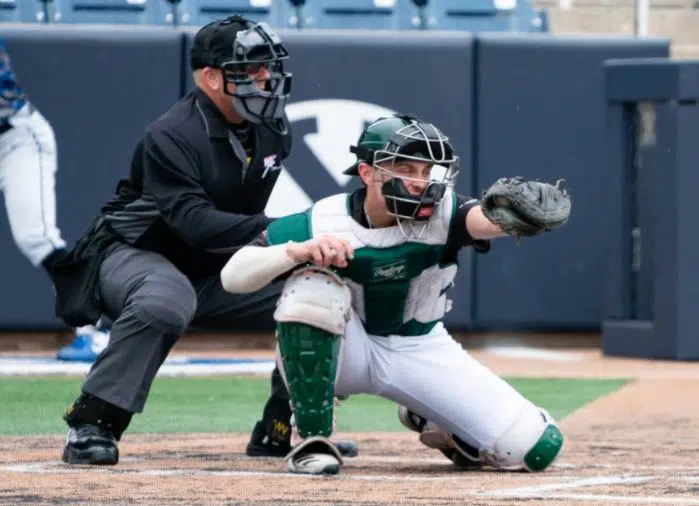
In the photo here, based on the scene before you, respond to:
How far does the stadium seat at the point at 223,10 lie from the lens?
10078 mm

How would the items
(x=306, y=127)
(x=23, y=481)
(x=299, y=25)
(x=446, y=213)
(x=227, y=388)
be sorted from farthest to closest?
(x=299, y=25) < (x=306, y=127) < (x=227, y=388) < (x=446, y=213) < (x=23, y=481)

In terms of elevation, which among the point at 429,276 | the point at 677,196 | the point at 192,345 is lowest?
the point at 192,345

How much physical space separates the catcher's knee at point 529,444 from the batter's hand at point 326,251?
73 centimetres

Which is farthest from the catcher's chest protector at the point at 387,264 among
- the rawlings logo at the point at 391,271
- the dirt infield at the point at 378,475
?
the dirt infield at the point at 378,475

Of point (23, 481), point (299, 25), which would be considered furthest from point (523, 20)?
point (23, 481)

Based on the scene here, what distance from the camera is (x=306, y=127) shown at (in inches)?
374

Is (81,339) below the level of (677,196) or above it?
below

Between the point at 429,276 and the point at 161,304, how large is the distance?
30.8 inches

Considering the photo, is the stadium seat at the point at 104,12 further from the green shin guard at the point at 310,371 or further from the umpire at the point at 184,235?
the green shin guard at the point at 310,371

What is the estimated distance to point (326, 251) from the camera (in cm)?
460

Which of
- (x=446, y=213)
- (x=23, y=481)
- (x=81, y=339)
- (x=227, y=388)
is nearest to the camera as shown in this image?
(x=23, y=481)

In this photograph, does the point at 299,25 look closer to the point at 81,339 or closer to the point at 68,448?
the point at 81,339

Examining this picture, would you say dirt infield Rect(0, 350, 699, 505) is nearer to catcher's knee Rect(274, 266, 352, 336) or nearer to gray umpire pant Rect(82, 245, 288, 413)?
gray umpire pant Rect(82, 245, 288, 413)

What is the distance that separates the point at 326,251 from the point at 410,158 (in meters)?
0.38
